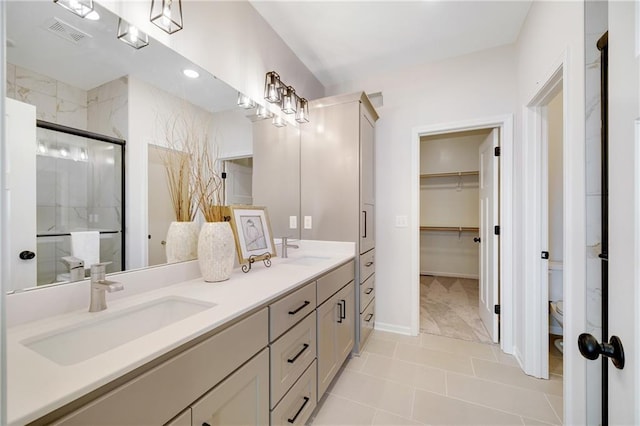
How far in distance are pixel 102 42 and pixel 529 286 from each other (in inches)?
114

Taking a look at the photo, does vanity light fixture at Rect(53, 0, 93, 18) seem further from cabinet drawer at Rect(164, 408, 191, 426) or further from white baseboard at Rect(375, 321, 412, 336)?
white baseboard at Rect(375, 321, 412, 336)

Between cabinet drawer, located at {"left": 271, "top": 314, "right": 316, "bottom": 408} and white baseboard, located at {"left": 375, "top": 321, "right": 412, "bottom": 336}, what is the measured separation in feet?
4.78

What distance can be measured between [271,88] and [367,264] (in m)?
1.72

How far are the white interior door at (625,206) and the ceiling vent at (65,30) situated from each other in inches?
64.5

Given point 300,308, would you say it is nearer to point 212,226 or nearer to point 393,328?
point 212,226

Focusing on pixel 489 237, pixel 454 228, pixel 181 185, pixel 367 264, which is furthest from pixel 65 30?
pixel 454 228

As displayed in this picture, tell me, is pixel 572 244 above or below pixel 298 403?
above

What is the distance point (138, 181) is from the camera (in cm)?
118

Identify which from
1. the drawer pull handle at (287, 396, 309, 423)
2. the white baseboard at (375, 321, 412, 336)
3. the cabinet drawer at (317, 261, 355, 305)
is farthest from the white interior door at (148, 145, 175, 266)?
the white baseboard at (375, 321, 412, 336)

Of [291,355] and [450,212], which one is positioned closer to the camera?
[291,355]

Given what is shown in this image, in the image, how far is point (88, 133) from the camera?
99 centimetres

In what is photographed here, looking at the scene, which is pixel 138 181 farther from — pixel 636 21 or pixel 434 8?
pixel 434 8

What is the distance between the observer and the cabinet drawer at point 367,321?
2.26m

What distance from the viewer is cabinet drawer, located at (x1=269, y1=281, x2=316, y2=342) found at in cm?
110
